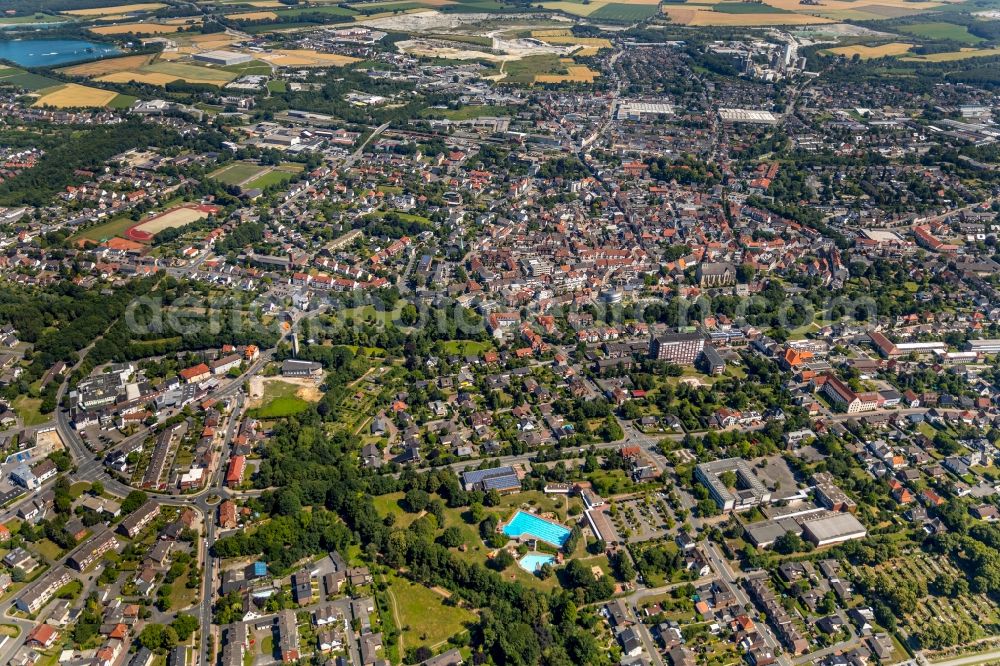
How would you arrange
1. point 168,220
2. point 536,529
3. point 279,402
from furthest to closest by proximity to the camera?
1. point 168,220
2. point 279,402
3. point 536,529

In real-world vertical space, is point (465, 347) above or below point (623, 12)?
below

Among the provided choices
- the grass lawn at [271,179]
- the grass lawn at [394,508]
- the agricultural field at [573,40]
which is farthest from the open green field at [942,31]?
the grass lawn at [394,508]

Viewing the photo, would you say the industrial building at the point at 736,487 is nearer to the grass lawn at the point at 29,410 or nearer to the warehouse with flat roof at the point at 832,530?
the warehouse with flat roof at the point at 832,530

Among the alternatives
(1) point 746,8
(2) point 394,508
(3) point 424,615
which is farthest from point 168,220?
(1) point 746,8

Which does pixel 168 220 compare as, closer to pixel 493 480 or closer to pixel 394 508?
pixel 394 508

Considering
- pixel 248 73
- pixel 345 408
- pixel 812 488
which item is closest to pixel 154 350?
pixel 345 408
